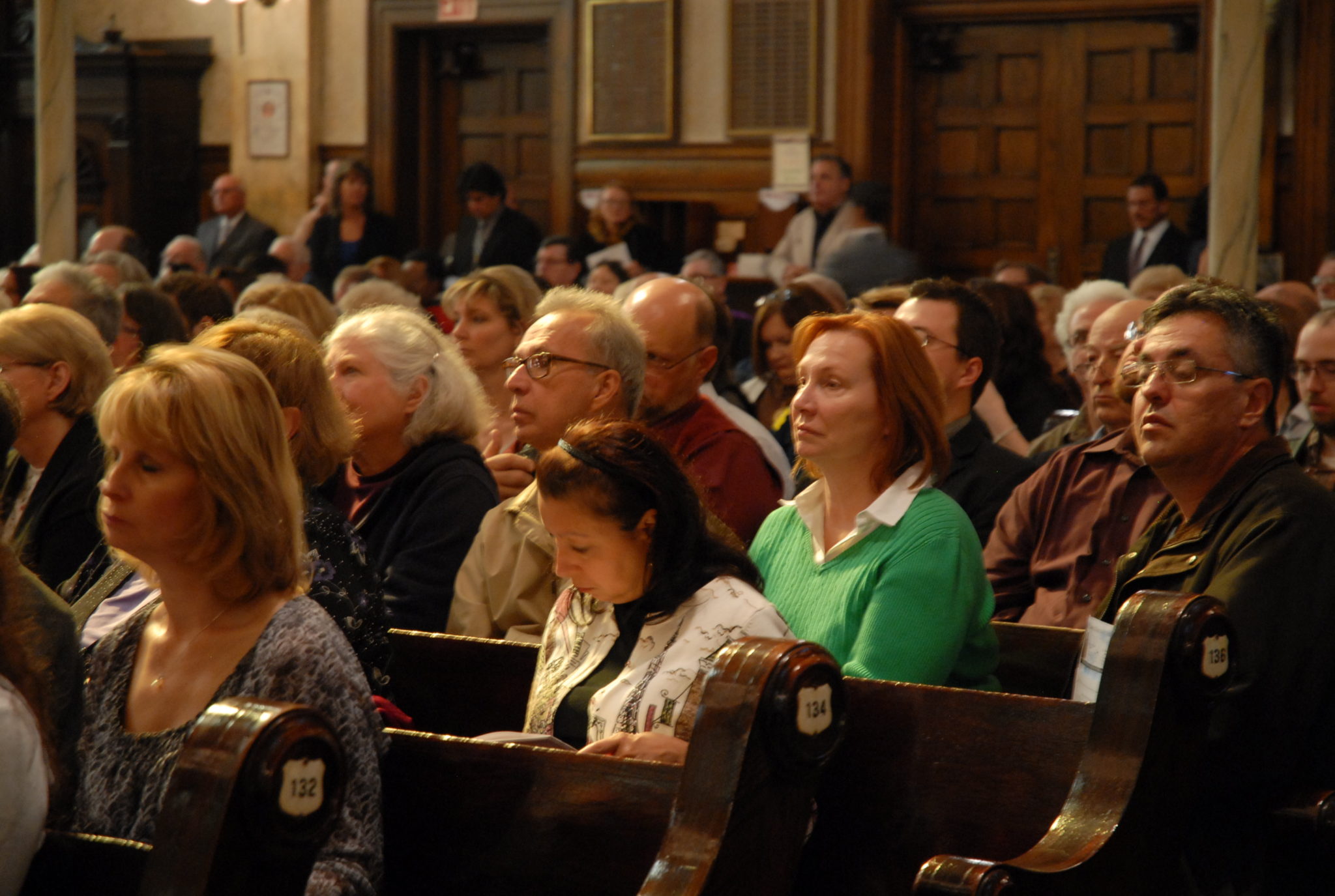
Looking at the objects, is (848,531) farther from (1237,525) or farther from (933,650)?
(1237,525)

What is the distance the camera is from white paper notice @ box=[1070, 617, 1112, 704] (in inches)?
94.2

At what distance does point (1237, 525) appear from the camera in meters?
2.43

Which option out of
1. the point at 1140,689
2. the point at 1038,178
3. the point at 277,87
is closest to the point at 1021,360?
the point at 1140,689

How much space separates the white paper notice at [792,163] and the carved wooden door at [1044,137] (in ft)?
2.41

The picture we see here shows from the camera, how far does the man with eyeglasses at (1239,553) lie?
226cm

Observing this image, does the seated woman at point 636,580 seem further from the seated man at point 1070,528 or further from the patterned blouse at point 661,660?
the seated man at point 1070,528

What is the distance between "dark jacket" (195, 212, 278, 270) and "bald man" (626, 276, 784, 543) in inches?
274

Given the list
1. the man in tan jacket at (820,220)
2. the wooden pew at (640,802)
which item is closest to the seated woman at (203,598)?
the wooden pew at (640,802)

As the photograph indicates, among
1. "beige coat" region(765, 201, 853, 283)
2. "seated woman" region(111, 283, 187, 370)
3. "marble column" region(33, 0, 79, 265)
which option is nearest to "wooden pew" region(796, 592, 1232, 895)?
"seated woman" region(111, 283, 187, 370)

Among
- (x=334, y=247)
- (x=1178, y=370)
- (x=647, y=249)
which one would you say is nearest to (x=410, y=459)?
(x=1178, y=370)

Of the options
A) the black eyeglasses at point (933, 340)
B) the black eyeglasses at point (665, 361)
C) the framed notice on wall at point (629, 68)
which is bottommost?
the black eyeglasses at point (665, 361)

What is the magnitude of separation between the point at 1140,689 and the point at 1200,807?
0.39m

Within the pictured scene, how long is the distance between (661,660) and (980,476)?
164cm

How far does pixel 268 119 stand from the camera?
38.0ft
